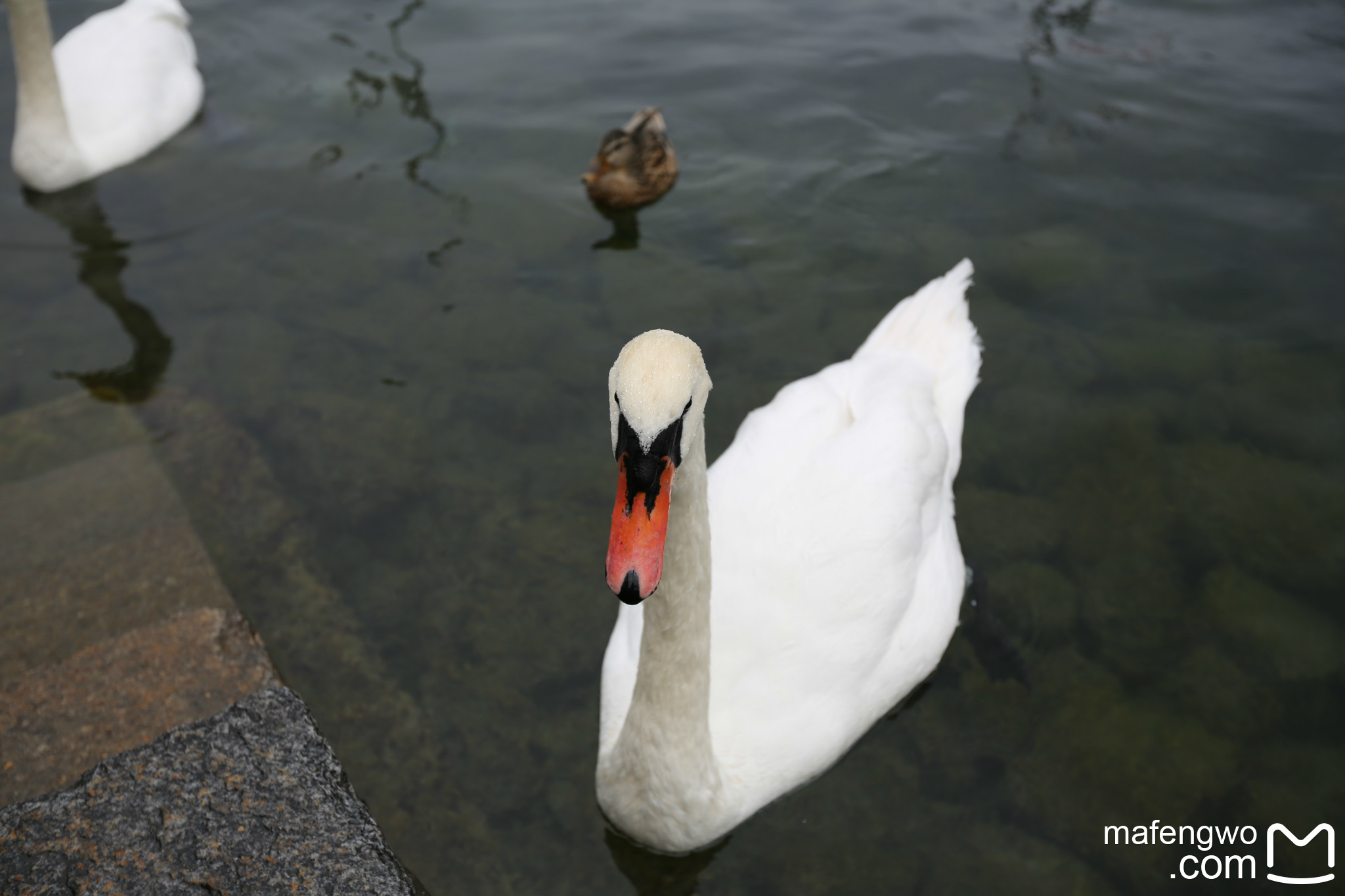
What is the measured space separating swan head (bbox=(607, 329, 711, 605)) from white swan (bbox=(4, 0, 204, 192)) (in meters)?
6.78

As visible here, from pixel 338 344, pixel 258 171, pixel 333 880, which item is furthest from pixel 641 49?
pixel 333 880

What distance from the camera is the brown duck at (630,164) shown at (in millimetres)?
6980

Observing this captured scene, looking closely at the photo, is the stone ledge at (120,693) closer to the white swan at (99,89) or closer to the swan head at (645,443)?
the swan head at (645,443)

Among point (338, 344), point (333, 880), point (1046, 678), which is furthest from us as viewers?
point (338, 344)

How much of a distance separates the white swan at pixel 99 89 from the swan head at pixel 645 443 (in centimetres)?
678

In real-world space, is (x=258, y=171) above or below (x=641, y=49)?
→ below

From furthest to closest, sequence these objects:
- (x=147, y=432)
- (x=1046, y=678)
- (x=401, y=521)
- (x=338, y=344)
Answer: (x=338, y=344)
(x=147, y=432)
(x=401, y=521)
(x=1046, y=678)

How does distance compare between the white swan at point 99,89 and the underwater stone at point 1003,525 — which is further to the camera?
the white swan at point 99,89

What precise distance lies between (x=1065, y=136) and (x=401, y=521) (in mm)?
6237

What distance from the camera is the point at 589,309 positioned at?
250 inches

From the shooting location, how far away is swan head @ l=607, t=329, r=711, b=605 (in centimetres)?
233

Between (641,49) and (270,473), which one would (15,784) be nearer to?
(270,473)

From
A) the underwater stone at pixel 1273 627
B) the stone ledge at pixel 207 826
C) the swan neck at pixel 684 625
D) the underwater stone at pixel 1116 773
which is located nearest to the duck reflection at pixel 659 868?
the swan neck at pixel 684 625

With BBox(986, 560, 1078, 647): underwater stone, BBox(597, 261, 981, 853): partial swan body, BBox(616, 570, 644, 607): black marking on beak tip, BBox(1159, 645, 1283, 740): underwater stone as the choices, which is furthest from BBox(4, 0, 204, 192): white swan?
BBox(1159, 645, 1283, 740): underwater stone
